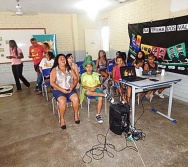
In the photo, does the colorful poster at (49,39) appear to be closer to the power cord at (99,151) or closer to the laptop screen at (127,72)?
the laptop screen at (127,72)

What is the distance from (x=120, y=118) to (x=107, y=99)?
2.71ft

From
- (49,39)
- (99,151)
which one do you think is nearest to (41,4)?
(49,39)

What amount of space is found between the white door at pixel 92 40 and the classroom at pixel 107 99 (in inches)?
35.9

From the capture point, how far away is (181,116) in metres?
2.81

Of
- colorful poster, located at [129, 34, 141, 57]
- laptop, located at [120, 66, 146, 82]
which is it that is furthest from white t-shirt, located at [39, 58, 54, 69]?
colorful poster, located at [129, 34, 141, 57]

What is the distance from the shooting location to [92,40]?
6.54 metres

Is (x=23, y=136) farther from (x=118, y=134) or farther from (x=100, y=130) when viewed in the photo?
(x=118, y=134)

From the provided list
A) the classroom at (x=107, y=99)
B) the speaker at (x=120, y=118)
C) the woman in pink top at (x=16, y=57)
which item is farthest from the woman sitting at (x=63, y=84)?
the woman in pink top at (x=16, y=57)

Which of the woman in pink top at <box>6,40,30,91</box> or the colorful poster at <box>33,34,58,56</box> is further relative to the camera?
the colorful poster at <box>33,34,58,56</box>

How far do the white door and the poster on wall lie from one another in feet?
7.99

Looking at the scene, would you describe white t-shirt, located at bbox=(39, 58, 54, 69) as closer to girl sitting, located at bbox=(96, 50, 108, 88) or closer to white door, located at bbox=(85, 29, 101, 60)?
girl sitting, located at bbox=(96, 50, 108, 88)

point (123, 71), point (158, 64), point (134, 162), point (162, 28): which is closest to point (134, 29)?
point (162, 28)

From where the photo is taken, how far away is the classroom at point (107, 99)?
199 centimetres

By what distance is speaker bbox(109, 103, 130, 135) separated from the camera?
2240mm
